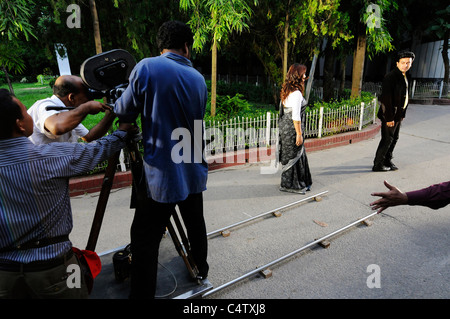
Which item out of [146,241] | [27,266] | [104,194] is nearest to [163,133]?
[104,194]

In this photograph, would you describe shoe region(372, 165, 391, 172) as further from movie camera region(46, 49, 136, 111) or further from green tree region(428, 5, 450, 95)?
green tree region(428, 5, 450, 95)

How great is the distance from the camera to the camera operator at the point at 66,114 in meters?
1.92

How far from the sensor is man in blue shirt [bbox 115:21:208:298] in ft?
6.64

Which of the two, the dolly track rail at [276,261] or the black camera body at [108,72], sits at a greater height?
the black camera body at [108,72]

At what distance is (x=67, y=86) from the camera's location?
2256 millimetres

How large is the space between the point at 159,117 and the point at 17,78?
142ft

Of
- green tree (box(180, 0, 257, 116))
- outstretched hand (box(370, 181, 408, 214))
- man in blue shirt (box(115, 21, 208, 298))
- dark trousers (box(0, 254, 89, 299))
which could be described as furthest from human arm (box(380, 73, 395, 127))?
dark trousers (box(0, 254, 89, 299))

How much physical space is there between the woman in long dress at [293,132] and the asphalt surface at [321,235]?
0.84ft

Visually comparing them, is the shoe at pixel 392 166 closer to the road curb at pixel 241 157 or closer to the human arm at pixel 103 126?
the road curb at pixel 241 157

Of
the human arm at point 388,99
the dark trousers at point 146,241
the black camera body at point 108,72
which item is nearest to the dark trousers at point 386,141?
the human arm at point 388,99

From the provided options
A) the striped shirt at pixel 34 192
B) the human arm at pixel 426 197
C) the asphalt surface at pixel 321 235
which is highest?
the striped shirt at pixel 34 192

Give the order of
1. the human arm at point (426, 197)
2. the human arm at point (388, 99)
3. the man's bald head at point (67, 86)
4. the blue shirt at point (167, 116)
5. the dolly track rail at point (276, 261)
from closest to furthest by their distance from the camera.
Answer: the blue shirt at point (167, 116)
the human arm at point (426, 197)
the man's bald head at point (67, 86)
the dolly track rail at point (276, 261)
the human arm at point (388, 99)

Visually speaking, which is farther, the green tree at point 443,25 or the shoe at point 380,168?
the green tree at point 443,25

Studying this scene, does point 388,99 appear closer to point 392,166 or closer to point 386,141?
point 386,141
